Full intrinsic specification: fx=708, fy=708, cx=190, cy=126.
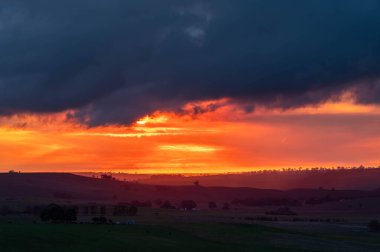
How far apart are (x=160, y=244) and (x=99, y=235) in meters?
6.95

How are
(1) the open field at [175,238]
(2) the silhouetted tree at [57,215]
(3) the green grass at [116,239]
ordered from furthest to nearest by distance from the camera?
(2) the silhouetted tree at [57,215], (1) the open field at [175,238], (3) the green grass at [116,239]

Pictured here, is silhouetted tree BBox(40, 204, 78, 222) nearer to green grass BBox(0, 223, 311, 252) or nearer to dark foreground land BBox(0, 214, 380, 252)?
A: dark foreground land BBox(0, 214, 380, 252)

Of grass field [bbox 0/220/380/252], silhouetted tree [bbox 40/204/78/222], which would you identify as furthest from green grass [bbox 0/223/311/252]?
silhouetted tree [bbox 40/204/78/222]

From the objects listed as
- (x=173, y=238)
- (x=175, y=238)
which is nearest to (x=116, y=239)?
(x=173, y=238)

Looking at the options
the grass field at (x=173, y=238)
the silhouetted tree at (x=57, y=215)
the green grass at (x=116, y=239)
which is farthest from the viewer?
the silhouetted tree at (x=57, y=215)

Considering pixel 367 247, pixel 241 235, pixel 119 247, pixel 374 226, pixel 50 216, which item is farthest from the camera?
pixel 374 226

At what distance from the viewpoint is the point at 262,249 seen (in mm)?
73000

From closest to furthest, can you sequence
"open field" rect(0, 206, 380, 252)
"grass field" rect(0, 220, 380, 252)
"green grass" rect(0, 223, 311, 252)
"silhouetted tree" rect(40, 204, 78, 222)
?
"green grass" rect(0, 223, 311, 252) → "grass field" rect(0, 220, 380, 252) → "open field" rect(0, 206, 380, 252) → "silhouetted tree" rect(40, 204, 78, 222)

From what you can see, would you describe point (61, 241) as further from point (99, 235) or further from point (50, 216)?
point (50, 216)

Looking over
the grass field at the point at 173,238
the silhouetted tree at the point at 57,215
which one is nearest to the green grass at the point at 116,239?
the grass field at the point at 173,238

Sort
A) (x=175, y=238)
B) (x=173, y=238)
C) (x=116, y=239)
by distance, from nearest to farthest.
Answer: (x=116, y=239), (x=173, y=238), (x=175, y=238)

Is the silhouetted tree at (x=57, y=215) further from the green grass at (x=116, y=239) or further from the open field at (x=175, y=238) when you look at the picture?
the green grass at (x=116, y=239)

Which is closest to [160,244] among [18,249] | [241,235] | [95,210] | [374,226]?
[18,249]

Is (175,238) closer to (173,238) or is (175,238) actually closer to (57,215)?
(173,238)
